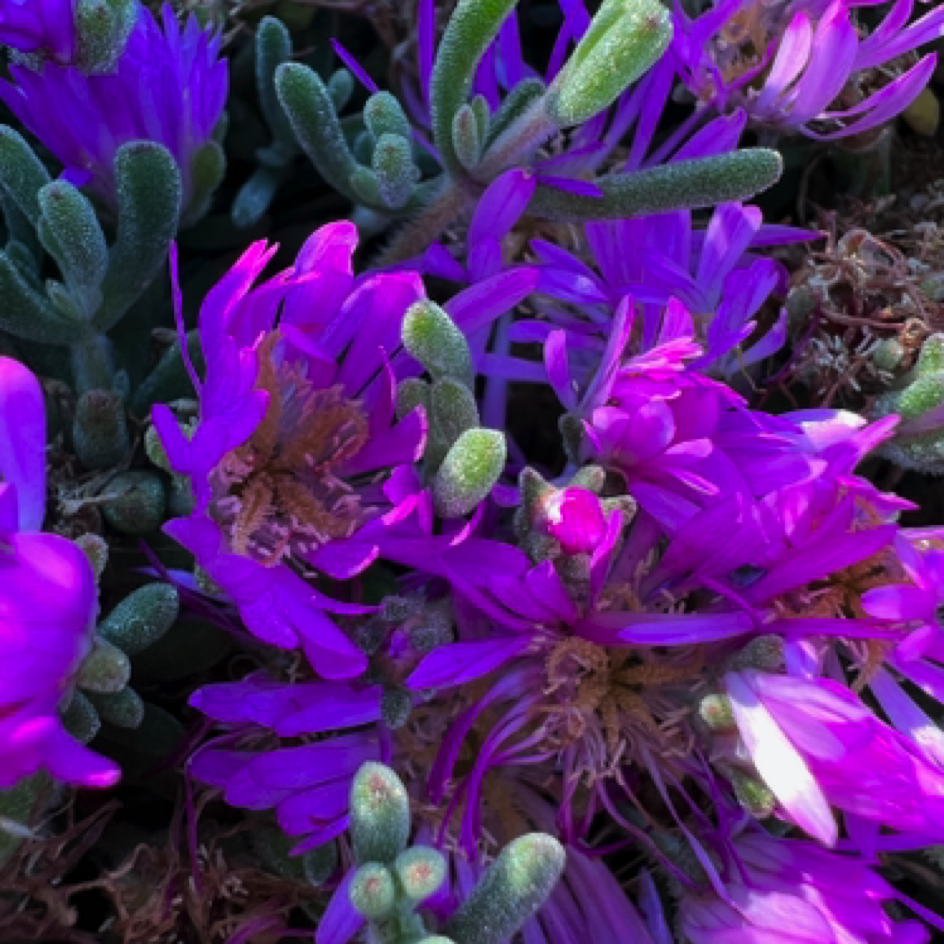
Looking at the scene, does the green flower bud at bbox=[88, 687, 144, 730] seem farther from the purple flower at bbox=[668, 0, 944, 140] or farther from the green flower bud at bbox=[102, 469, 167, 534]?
the purple flower at bbox=[668, 0, 944, 140]

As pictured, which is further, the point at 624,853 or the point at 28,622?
the point at 624,853

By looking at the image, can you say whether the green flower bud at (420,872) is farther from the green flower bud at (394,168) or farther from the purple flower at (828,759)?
the green flower bud at (394,168)

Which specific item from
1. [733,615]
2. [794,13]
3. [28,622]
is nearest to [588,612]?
[733,615]

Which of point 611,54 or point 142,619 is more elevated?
point 611,54

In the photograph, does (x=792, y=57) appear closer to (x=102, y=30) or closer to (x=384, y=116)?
(x=384, y=116)

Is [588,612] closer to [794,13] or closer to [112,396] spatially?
[112,396]

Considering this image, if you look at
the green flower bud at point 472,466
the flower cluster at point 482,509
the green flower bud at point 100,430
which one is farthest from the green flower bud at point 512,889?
the green flower bud at point 100,430

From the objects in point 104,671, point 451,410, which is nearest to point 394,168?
point 451,410
